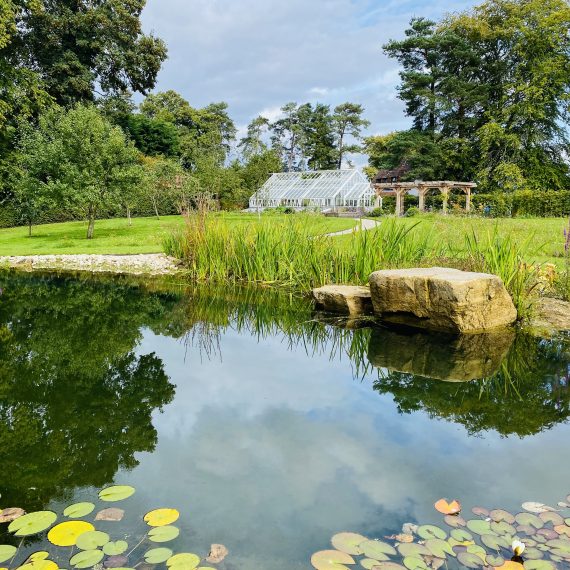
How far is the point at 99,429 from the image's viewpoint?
130 inches

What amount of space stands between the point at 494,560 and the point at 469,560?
0.10 metres

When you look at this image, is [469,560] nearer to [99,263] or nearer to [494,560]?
[494,560]

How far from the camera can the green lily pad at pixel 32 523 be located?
223cm

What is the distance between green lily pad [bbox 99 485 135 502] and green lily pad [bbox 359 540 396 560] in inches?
44.4

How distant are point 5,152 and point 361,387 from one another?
75.7 feet

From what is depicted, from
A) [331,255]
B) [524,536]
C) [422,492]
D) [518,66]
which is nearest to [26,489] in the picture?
[422,492]

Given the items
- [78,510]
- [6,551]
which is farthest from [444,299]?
[6,551]

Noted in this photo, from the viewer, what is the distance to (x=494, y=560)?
6.88ft

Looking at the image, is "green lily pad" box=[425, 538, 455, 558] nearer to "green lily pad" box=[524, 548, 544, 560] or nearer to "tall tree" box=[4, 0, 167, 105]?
"green lily pad" box=[524, 548, 544, 560]

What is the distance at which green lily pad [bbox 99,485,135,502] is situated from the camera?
252 cm

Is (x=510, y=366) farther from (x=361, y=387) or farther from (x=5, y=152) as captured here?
(x=5, y=152)

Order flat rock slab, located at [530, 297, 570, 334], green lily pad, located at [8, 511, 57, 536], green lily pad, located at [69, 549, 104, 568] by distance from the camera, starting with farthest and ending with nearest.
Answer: flat rock slab, located at [530, 297, 570, 334]
green lily pad, located at [8, 511, 57, 536]
green lily pad, located at [69, 549, 104, 568]

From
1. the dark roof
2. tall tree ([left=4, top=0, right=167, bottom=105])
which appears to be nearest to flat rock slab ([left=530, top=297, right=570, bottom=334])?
tall tree ([left=4, top=0, right=167, bottom=105])

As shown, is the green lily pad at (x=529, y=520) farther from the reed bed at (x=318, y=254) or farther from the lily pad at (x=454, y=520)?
the reed bed at (x=318, y=254)
